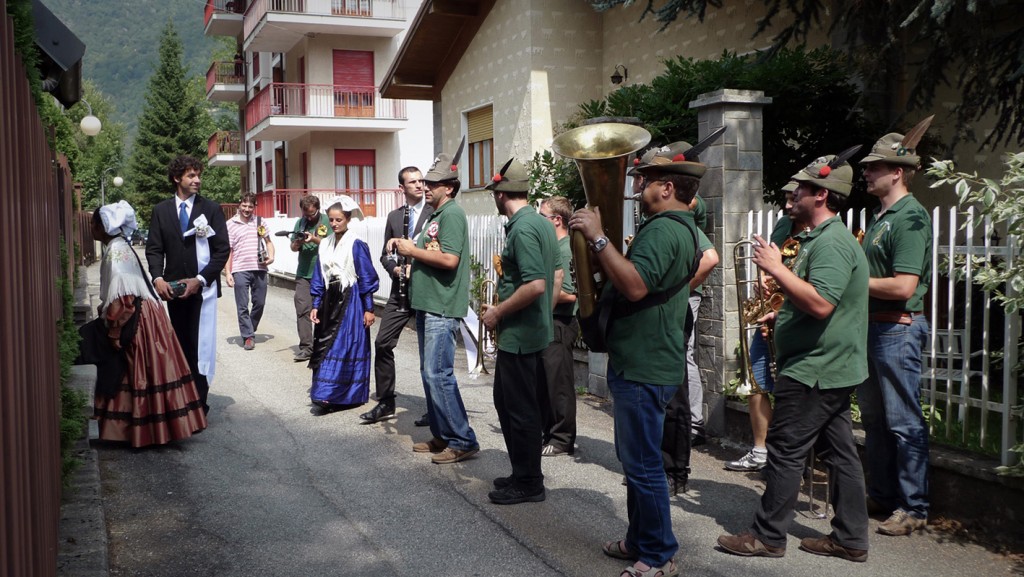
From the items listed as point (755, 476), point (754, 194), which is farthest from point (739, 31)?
point (755, 476)

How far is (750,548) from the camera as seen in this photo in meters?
4.84

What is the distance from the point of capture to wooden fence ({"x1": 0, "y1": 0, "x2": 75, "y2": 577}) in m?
2.57

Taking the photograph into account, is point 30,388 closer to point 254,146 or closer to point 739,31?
point 739,31

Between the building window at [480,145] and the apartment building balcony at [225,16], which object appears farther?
the apartment building balcony at [225,16]

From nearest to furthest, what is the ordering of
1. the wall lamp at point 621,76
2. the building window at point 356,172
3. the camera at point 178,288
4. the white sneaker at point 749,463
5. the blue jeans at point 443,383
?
1. the white sneaker at point 749,463
2. the blue jeans at point 443,383
3. the camera at point 178,288
4. the wall lamp at point 621,76
5. the building window at point 356,172

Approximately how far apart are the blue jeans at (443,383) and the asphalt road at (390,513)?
0.72 ft

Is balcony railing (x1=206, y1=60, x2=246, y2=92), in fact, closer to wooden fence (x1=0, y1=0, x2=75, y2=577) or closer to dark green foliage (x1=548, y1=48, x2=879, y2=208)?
dark green foliage (x1=548, y1=48, x2=879, y2=208)

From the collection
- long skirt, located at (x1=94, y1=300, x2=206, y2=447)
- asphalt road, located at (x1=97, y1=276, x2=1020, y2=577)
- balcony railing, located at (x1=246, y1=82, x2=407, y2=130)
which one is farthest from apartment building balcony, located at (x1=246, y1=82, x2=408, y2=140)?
long skirt, located at (x1=94, y1=300, x2=206, y2=447)

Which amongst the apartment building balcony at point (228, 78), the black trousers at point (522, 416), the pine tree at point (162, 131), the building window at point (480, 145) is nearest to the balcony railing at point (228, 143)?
the apartment building balcony at point (228, 78)

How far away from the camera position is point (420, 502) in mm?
5824

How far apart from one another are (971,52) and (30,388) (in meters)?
7.90

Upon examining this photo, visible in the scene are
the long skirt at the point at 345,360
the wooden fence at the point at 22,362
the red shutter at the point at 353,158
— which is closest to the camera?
the wooden fence at the point at 22,362

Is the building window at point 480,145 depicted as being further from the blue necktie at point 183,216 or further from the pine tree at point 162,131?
the pine tree at point 162,131

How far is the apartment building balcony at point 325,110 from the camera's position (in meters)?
30.2
